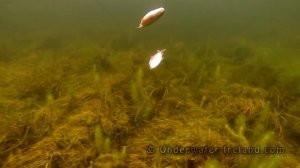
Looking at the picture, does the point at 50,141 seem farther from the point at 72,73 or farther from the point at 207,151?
the point at 72,73

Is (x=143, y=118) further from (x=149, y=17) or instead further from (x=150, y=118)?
(x=149, y=17)

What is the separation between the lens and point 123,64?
24.7ft

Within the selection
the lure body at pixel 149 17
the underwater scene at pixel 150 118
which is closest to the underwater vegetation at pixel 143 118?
the underwater scene at pixel 150 118

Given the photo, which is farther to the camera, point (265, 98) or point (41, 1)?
point (41, 1)

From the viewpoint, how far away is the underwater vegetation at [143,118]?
143 inches

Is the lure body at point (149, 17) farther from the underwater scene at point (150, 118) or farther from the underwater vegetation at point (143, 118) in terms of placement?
the underwater vegetation at point (143, 118)

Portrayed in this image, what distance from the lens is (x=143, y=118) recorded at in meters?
4.66

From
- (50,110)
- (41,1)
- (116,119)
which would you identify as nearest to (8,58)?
(50,110)

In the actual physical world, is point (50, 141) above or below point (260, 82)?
below

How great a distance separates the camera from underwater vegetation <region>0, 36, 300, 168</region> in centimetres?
364

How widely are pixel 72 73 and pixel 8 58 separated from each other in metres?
5.04
